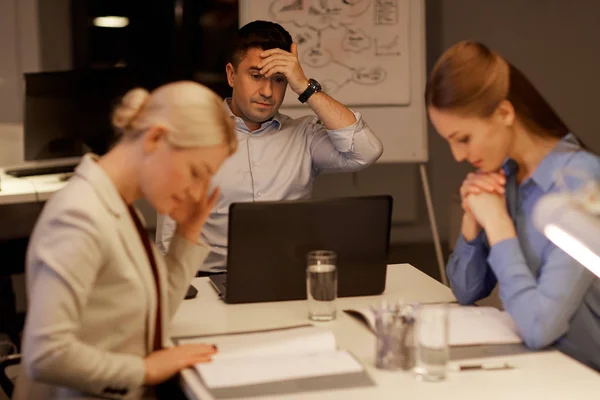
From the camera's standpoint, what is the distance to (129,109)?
1615mm

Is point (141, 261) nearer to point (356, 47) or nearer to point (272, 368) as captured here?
point (272, 368)

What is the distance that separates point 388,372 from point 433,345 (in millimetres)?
100

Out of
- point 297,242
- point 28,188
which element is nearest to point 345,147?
point 297,242

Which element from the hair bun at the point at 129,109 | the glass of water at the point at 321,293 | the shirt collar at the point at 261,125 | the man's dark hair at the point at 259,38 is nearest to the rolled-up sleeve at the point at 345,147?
the shirt collar at the point at 261,125

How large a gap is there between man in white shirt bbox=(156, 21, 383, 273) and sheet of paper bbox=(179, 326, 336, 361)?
95 centimetres

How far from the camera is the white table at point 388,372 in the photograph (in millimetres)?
1478

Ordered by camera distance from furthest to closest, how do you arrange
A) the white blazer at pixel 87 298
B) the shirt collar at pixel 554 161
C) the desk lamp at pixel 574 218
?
the shirt collar at pixel 554 161
the white blazer at pixel 87 298
the desk lamp at pixel 574 218

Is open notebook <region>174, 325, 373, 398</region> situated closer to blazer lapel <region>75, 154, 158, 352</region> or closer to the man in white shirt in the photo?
blazer lapel <region>75, 154, 158, 352</region>

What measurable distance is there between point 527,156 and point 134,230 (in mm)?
830

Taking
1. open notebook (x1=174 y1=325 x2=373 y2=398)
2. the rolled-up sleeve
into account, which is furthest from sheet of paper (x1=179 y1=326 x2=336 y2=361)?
the rolled-up sleeve

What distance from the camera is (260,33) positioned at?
2.79 metres

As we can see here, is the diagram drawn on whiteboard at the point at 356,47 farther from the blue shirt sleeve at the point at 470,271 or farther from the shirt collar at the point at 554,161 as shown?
the shirt collar at the point at 554,161

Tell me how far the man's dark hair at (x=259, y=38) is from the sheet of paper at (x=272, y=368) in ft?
4.58

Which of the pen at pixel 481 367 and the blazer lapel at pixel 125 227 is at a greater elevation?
the blazer lapel at pixel 125 227
